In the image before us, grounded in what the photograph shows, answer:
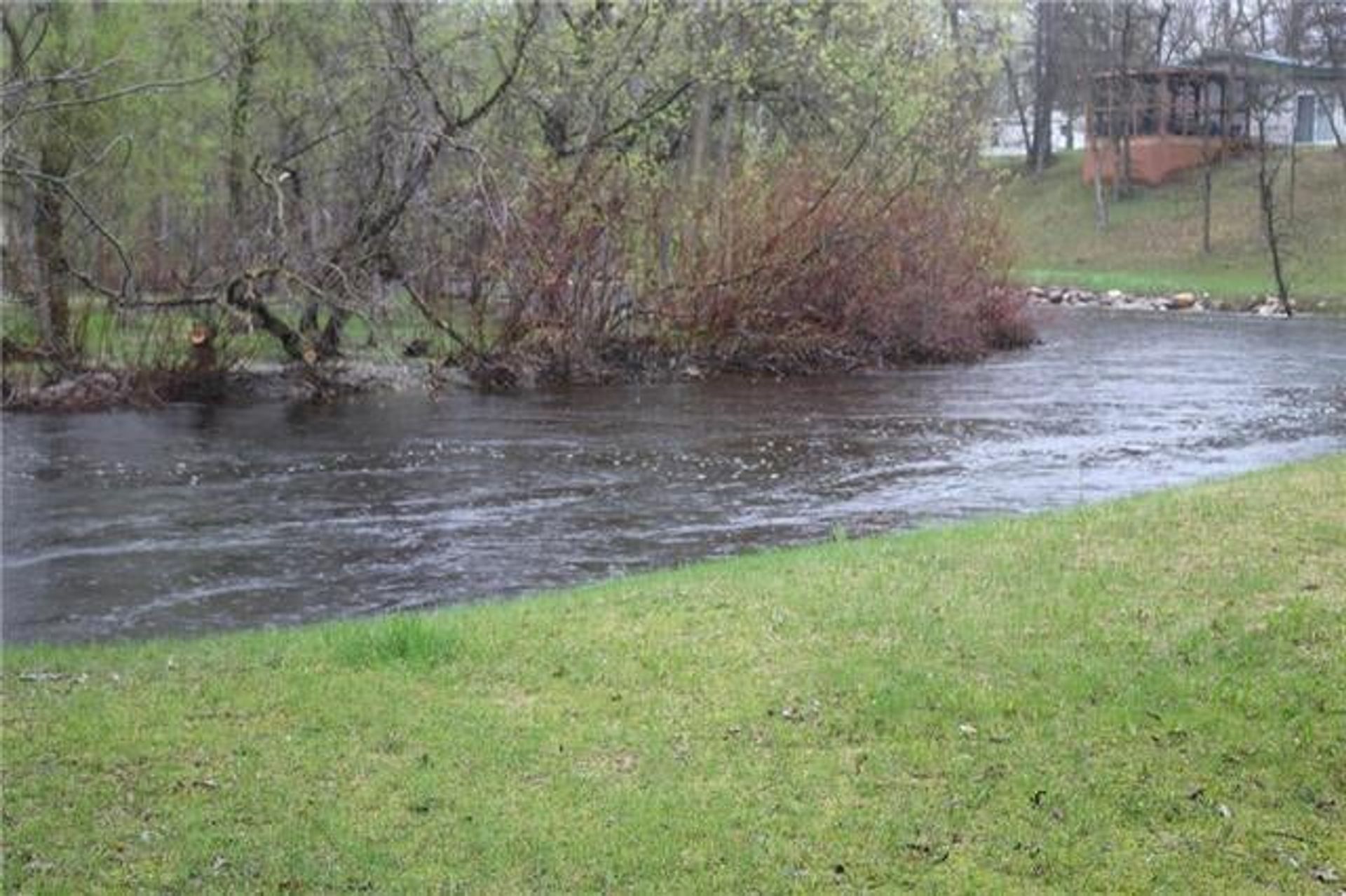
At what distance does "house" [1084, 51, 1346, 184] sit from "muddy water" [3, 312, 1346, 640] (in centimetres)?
4033

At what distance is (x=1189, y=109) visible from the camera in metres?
67.6

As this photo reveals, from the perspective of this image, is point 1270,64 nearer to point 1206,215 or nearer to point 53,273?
point 1206,215

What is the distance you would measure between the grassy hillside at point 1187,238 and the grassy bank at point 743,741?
3730 cm

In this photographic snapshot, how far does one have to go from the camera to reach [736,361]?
27.9 meters

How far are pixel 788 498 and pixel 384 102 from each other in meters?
11.6

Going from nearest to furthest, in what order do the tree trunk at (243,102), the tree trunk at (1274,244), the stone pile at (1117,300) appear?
the tree trunk at (243,102)
the tree trunk at (1274,244)
the stone pile at (1117,300)

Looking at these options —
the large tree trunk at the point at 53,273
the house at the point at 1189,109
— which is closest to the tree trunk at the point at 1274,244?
the house at the point at 1189,109

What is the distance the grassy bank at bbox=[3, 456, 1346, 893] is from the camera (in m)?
5.61

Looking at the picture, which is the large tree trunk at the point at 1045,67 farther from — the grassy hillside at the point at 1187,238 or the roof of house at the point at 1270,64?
the roof of house at the point at 1270,64

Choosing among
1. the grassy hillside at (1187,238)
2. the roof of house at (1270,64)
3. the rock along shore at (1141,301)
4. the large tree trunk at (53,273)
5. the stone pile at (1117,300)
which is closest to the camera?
the large tree trunk at (53,273)

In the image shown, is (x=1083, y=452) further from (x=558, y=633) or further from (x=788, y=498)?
(x=558, y=633)

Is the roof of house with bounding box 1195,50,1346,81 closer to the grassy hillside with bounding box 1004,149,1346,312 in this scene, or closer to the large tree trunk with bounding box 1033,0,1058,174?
the grassy hillside with bounding box 1004,149,1346,312

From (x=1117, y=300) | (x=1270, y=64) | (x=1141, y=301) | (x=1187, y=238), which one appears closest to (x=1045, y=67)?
(x=1270, y=64)

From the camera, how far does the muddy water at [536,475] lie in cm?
1256
